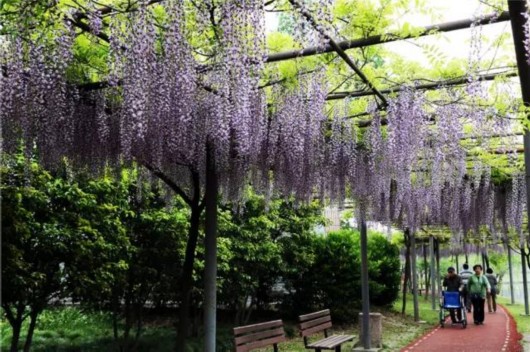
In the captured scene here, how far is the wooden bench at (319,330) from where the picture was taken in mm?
6363

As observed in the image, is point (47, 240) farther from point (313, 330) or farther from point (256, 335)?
point (313, 330)

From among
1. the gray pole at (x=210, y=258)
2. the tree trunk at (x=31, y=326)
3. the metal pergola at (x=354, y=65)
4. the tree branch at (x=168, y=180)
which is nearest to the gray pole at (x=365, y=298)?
the metal pergola at (x=354, y=65)

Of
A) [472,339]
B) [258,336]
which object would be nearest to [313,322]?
[258,336]

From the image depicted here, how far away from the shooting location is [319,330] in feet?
23.9

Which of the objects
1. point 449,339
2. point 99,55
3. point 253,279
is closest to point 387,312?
point 449,339

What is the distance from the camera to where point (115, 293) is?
23.2 feet

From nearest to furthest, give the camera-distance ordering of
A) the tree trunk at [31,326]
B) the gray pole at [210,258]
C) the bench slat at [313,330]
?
1. the gray pole at [210,258]
2. the tree trunk at [31,326]
3. the bench slat at [313,330]

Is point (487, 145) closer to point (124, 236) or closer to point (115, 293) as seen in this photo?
point (124, 236)

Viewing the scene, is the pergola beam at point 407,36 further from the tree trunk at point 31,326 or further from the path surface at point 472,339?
the path surface at point 472,339

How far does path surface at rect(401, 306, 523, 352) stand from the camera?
28.8 ft

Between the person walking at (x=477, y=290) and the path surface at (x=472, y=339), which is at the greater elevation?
the person walking at (x=477, y=290)

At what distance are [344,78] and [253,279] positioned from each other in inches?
217

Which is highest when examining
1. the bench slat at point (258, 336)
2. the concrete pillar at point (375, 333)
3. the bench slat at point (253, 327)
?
the bench slat at point (253, 327)

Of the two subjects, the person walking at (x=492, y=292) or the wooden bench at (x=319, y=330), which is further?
the person walking at (x=492, y=292)
